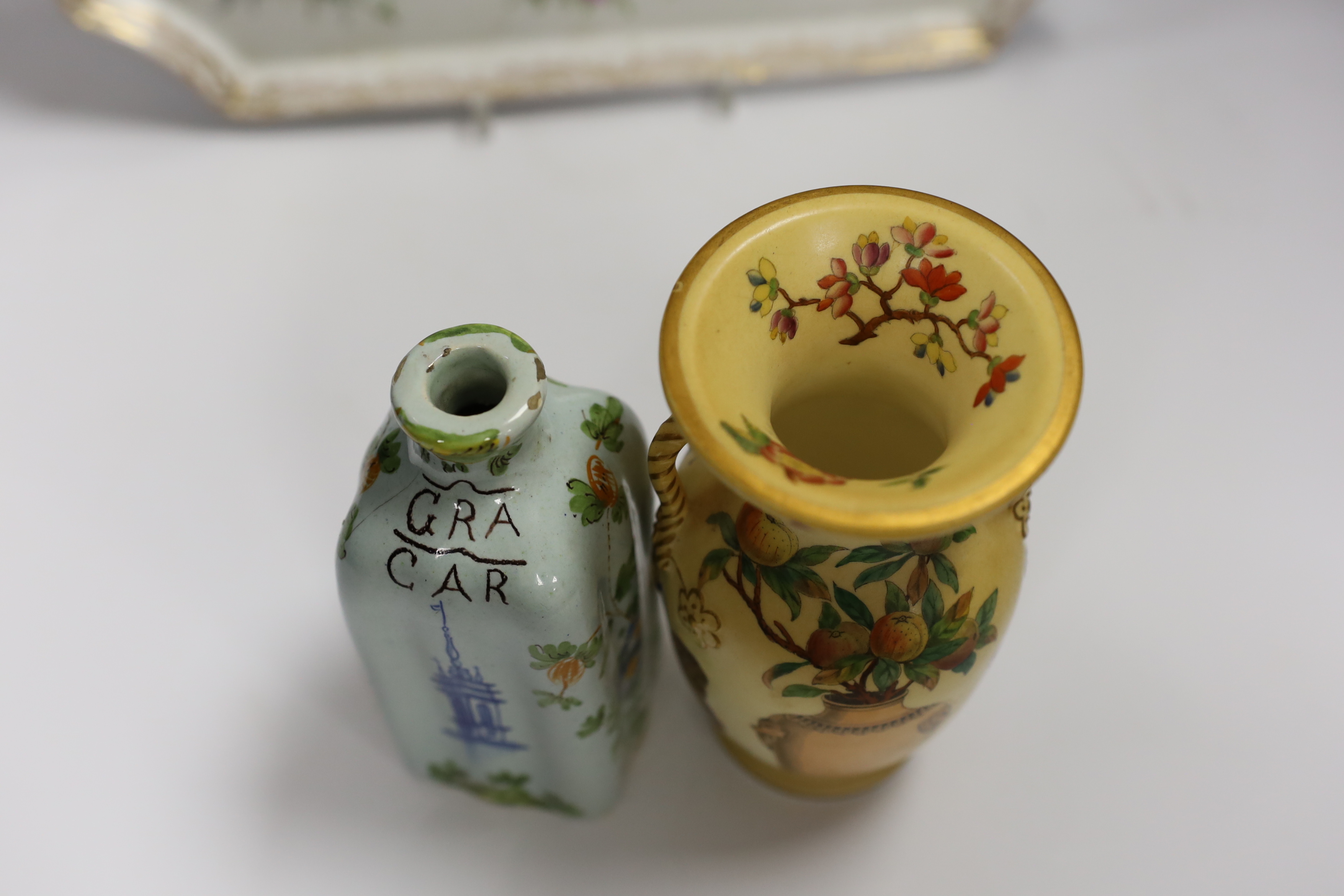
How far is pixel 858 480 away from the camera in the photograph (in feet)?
2.32

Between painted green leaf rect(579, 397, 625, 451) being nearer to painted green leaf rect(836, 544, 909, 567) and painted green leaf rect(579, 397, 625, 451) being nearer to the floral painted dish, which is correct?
painted green leaf rect(836, 544, 909, 567)

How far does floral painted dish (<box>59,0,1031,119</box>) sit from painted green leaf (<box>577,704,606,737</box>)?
93 cm

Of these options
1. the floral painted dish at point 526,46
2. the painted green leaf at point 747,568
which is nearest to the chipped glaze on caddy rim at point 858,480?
the painted green leaf at point 747,568

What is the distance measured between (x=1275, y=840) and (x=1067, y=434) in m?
0.59

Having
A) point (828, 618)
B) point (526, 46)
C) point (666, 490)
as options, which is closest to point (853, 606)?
point (828, 618)

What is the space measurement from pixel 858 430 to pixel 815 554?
18 cm

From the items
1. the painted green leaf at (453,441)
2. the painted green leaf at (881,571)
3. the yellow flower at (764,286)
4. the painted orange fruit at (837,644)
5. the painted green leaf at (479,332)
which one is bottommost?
the painted orange fruit at (837,644)

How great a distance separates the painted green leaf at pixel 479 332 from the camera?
0.76 meters

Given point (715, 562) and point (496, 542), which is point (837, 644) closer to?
point (715, 562)

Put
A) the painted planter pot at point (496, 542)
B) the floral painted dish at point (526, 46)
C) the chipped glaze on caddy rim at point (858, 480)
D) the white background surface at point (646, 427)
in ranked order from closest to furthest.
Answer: the chipped glaze on caddy rim at point (858, 480) → the painted planter pot at point (496, 542) → the white background surface at point (646, 427) → the floral painted dish at point (526, 46)

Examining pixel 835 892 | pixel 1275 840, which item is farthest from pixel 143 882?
pixel 1275 840

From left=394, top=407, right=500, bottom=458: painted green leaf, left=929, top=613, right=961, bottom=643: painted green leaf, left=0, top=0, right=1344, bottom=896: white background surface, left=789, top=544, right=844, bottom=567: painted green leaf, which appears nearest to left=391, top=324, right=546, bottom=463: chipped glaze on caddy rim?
left=394, top=407, right=500, bottom=458: painted green leaf

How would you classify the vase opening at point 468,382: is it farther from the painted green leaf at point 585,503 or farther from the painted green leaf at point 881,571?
the painted green leaf at point 881,571

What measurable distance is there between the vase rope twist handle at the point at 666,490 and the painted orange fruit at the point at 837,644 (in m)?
0.13
